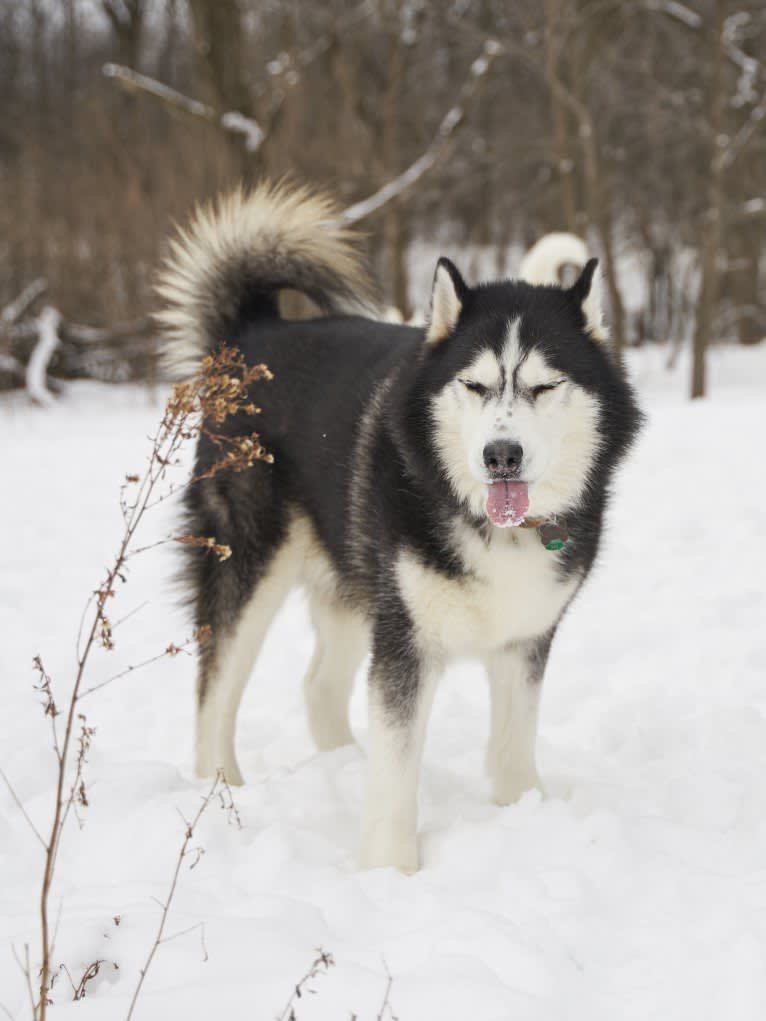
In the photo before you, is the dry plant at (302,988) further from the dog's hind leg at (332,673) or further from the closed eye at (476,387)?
the dog's hind leg at (332,673)

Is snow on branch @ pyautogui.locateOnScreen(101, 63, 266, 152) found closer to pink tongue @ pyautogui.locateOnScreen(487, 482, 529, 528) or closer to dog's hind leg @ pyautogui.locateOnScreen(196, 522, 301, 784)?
dog's hind leg @ pyautogui.locateOnScreen(196, 522, 301, 784)

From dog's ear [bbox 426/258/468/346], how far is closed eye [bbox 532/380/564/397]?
0.33 m

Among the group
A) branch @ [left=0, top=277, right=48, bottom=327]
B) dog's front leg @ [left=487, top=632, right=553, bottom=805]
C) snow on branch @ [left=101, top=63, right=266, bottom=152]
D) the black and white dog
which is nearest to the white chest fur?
the black and white dog

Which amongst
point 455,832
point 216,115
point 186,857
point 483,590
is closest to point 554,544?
point 483,590

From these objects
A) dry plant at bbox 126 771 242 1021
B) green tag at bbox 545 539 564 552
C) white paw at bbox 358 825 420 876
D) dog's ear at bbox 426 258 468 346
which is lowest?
white paw at bbox 358 825 420 876

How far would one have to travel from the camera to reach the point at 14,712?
3.46 metres

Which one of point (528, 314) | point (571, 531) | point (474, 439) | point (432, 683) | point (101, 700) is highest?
point (528, 314)

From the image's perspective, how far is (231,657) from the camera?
10.3 feet

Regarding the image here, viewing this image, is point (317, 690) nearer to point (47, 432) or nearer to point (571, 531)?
point (571, 531)

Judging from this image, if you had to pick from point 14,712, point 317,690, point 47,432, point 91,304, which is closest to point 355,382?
point 317,690

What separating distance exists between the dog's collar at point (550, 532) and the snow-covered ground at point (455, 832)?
1.97ft

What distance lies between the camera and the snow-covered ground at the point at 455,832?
71.4 inches

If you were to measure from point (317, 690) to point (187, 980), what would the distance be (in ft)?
5.72

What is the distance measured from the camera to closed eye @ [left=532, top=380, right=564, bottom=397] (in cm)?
229
